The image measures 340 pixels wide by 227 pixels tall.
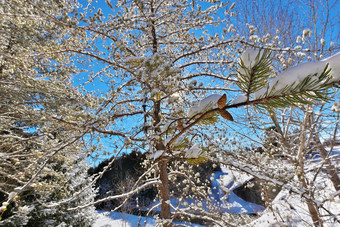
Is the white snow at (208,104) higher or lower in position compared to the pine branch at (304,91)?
higher

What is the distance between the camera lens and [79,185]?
26.1 ft

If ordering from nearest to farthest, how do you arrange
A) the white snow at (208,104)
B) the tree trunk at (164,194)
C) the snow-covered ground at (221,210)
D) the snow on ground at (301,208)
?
the white snow at (208,104), the tree trunk at (164,194), the snow on ground at (301,208), the snow-covered ground at (221,210)

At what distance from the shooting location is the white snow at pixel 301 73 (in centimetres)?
52

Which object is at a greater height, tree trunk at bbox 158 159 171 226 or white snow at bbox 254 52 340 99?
white snow at bbox 254 52 340 99

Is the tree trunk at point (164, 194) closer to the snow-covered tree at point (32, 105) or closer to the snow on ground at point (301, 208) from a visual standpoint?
the snow-covered tree at point (32, 105)

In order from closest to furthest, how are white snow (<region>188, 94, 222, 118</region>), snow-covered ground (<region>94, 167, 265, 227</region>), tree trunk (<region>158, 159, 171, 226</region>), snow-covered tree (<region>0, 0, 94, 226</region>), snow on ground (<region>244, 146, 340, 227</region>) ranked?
white snow (<region>188, 94, 222, 118</region>) → tree trunk (<region>158, 159, 171, 226</region>) → snow-covered tree (<region>0, 0, 94, 226</region>) → snow on ground (<region>244, 146, 340, 227</region>) → snow-covered ground (<region>94, 167, 265, 227</region>)

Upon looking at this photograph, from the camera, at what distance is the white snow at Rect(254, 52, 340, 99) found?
1.70 ft

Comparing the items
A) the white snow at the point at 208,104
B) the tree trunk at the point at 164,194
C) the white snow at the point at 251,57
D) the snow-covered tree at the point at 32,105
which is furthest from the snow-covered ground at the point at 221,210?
the white snow at the point at 251,57

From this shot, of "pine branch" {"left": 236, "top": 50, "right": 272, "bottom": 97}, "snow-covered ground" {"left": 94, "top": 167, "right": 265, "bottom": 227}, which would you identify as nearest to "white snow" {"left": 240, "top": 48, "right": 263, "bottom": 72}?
"pine branch" {"left": 236, "top": 50, "right": 272, "bottom": 97}

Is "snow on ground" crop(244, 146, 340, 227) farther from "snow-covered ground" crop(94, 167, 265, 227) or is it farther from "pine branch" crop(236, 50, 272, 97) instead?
"snow-covered ground" crop(94, 167, 265, 227)

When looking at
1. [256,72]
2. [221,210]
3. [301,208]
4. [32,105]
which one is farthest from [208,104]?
[221,210]

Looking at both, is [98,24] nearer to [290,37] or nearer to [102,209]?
[290,37]

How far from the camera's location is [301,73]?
0.54 m

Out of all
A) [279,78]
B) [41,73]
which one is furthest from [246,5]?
[41,73]
